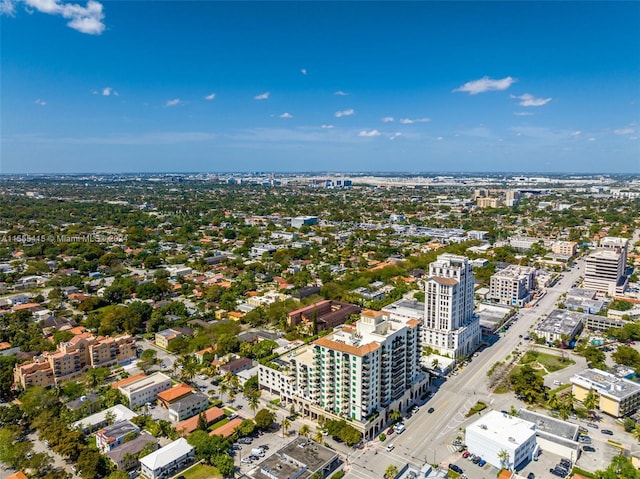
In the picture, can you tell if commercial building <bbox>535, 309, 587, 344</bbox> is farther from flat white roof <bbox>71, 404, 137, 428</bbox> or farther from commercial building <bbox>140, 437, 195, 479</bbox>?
flat white roof <bbox>71, 404, 137, 428</bbox>

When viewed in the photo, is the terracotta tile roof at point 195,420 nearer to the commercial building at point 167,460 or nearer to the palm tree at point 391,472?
the commercial building at point 167,460

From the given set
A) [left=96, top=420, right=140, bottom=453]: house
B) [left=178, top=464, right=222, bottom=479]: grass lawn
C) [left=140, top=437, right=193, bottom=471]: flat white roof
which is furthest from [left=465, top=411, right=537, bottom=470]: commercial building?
[left=96, top=420, right=140, bottom=453]: house

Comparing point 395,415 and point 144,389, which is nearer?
point 395,415

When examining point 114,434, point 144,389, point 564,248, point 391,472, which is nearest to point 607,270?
point 564,248

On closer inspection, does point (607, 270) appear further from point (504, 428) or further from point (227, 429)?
point (227, 429)

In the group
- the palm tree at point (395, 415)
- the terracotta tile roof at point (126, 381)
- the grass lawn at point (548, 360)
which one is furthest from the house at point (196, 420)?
the grass lawn at point (548, 360)
